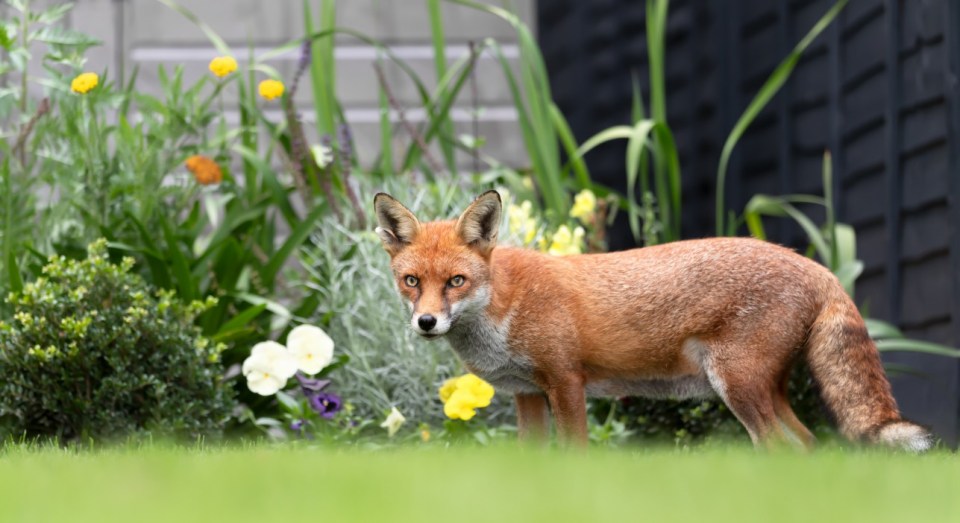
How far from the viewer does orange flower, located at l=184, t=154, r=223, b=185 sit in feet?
17.3

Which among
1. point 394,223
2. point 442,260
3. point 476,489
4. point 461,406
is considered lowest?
point 461,406

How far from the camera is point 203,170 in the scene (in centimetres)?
527

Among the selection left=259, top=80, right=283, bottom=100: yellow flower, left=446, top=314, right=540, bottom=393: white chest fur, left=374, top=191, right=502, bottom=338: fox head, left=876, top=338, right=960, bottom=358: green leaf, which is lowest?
left=876, top=338, right=960, bottom=358: green leaf

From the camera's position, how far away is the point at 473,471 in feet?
9.04

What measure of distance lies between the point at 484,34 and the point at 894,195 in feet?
12.2

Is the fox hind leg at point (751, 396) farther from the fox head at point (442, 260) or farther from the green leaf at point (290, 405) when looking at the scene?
the green leaf at point (290, 405)

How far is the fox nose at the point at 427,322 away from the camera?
137 inches

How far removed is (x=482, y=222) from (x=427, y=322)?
460 millimetres

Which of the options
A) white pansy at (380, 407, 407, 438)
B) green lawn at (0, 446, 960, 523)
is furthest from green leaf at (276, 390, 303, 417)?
green lawn at (0, 446, 960, 523)

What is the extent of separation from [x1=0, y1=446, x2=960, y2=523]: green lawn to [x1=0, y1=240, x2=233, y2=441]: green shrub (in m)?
1.24

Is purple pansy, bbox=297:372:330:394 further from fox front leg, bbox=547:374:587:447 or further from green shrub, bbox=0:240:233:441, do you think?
fox front leg, bbox=547:374:587:447

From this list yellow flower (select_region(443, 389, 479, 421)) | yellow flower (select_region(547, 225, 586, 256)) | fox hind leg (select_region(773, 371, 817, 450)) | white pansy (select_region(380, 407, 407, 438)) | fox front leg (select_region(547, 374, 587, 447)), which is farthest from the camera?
yellow flower (select_region(547, 225, 586, 256))

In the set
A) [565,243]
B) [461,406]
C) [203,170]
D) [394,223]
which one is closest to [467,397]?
[461,406]

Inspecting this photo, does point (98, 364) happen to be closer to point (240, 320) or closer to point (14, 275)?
point (14, 275)
